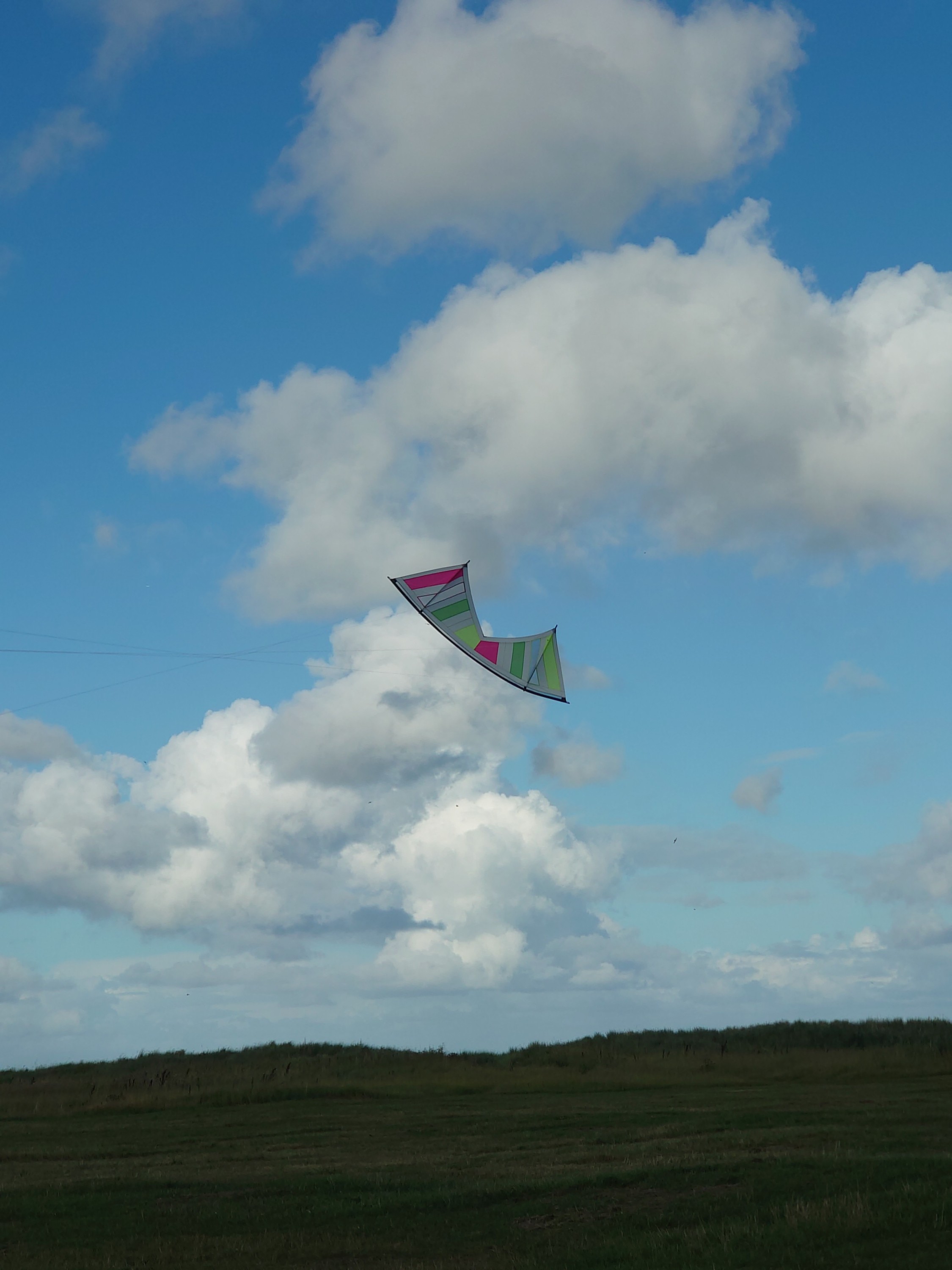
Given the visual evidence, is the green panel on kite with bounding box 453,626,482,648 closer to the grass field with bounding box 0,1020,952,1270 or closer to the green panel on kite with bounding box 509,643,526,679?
the green panel on kite with bounding box 509,643,526,679

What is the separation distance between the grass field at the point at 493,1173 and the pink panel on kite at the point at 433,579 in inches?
450

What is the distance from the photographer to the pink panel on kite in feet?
80.0

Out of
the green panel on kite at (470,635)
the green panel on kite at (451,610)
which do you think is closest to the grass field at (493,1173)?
the green panel on kite at (470,635)

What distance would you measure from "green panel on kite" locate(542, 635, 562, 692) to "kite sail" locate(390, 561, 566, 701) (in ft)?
0.04

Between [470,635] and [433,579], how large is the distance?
4.91 feet

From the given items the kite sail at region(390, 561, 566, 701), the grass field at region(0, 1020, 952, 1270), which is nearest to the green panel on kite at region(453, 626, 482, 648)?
the kite sail at region(390, 561, 566, 701)

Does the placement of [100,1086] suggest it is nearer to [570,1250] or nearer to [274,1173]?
[274,1173]

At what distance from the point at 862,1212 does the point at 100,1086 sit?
34.7 m

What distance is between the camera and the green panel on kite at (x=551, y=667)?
82.8 ft

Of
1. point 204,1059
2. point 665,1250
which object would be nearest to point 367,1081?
point 204,1059

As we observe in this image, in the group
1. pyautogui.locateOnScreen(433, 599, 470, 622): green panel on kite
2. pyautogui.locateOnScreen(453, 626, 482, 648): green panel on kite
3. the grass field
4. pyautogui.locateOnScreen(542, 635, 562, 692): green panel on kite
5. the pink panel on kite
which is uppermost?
the pink panel on kite

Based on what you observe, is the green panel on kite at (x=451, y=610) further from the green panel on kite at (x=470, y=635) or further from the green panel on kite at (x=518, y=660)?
the green panel on kite at (x=518, y=660)

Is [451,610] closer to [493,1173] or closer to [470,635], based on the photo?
[470,635]

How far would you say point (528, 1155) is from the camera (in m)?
19.6
